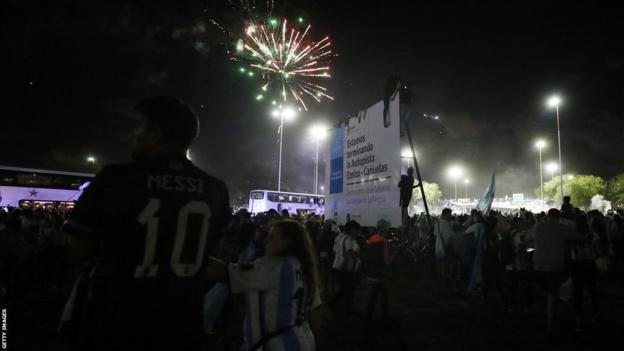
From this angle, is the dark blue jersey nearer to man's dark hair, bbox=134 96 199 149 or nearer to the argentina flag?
man's dark hair, bbox=134 96 199 149

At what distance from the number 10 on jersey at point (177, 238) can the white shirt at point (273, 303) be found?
899 millimetres

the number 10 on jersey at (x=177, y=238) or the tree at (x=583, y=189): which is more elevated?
the tree at (x=583, y=189)

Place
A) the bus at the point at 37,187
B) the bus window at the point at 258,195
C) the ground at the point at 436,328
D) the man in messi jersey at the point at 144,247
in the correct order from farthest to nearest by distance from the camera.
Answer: the bus window at the point at 258,195 < the bus at the point at 37,187 < the ground at the point at 436,328 < the man in messi jersey at the point at 144,247

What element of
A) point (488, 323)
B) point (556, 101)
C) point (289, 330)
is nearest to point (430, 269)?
point (488, 323)

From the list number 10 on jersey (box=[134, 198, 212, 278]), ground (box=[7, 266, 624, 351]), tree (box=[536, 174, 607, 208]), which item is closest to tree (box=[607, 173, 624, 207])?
tree (box=[536, 174, 607, 208])

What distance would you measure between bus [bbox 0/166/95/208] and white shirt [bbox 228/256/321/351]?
96.3 feet

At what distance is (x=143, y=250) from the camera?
175 centimetres

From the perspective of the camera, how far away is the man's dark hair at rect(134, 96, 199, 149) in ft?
6.48

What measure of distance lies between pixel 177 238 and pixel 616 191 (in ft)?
275

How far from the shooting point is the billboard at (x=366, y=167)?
787 centimetres

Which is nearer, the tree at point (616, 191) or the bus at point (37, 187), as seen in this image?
the bus at point (37, 187)

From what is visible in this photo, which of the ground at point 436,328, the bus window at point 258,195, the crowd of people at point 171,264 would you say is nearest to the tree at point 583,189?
the bus window at point 258,195

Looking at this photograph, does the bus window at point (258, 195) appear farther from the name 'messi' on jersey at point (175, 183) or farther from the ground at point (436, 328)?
the name 'messi' on jersey at point (175, 183)

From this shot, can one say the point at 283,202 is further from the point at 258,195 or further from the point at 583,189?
the point at 583,189
